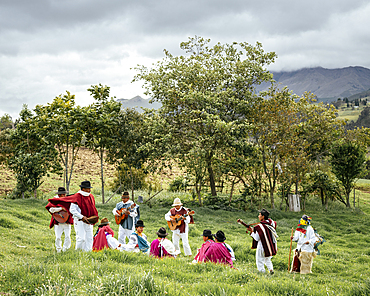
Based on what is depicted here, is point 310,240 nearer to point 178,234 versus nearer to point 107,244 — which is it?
point 178,234

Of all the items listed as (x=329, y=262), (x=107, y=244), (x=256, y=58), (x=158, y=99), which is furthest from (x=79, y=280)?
(x=256, y=58)

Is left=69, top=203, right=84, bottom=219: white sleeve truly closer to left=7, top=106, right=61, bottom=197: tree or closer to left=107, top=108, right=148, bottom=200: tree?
left=7, top=106, right=61, bottom=197: tree

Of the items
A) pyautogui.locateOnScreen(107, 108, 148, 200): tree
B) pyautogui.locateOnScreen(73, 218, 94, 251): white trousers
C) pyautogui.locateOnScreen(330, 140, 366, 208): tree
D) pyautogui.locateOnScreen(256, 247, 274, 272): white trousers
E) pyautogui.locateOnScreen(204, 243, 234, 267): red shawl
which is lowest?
pyautogui.locateOnScreen(256, 247, 274, 272): white trousers

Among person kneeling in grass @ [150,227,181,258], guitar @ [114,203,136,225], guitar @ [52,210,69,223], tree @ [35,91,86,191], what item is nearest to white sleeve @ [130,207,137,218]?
guitar @ [114,203,136,225]

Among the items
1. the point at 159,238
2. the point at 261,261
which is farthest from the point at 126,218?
the point at 261,261

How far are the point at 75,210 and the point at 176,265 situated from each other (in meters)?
3.13

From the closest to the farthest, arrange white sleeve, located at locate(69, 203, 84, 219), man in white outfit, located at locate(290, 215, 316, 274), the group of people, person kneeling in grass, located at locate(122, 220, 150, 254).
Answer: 1. white sleeve, located at locate(69, 203, 84, 219)
2. the group of people
3. person kneeling in grass, located at locate(122, 220, 150, 254)
4. man in white outfit, located at locate(290, 215, 316, 274)

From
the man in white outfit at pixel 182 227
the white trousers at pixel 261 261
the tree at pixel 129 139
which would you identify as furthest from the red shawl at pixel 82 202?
the tree at pixel 129 139

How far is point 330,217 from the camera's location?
19000 mm

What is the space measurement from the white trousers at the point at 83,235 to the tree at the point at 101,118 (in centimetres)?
1153

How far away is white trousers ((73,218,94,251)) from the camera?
762 cm

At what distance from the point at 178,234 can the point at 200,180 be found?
1059cm

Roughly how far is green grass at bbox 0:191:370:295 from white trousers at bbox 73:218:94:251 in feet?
2.65

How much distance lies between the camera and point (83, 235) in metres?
7.67
